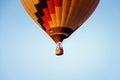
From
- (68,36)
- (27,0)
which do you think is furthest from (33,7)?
(68,36)

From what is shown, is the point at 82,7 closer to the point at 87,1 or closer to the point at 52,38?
the point at 87,1

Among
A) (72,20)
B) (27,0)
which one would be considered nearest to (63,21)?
(72,20)

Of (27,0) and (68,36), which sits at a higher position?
(27,0)

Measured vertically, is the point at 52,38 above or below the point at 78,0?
below

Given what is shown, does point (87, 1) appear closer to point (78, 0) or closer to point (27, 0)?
point (78, 0)
